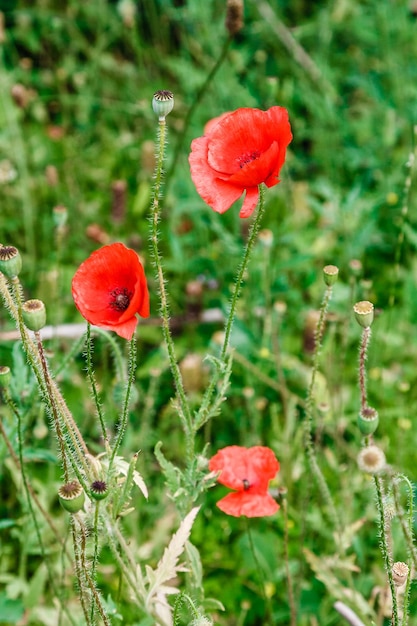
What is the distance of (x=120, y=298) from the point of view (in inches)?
55.7

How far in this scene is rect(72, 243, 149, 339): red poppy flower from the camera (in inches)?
53.4

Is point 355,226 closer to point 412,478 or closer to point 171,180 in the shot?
point 171,180

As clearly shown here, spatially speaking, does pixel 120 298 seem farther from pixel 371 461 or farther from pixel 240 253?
pixel 240 253

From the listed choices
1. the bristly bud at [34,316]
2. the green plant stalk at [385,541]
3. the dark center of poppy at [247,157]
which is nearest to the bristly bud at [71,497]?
the bristly bud at [34,316]

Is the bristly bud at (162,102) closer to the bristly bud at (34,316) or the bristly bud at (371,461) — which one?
the bristly bud at (34,316)

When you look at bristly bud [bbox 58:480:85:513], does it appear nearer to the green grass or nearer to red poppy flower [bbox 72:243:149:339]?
red poppy flower [bbox 72:243:149:339]

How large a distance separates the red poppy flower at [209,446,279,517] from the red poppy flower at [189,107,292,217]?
539 mm

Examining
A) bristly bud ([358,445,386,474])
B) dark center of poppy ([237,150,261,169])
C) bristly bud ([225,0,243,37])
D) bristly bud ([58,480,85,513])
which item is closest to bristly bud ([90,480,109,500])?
bristly bud ([58,480,85,513])

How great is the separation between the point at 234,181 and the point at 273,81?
1001 mm

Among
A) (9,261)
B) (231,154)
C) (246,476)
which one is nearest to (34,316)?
(9,261)

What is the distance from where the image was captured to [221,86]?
3.18m

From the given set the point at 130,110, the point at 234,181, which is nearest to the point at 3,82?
the point at 130,110

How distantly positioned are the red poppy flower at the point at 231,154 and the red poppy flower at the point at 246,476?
539mm

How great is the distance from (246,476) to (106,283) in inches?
20.6
